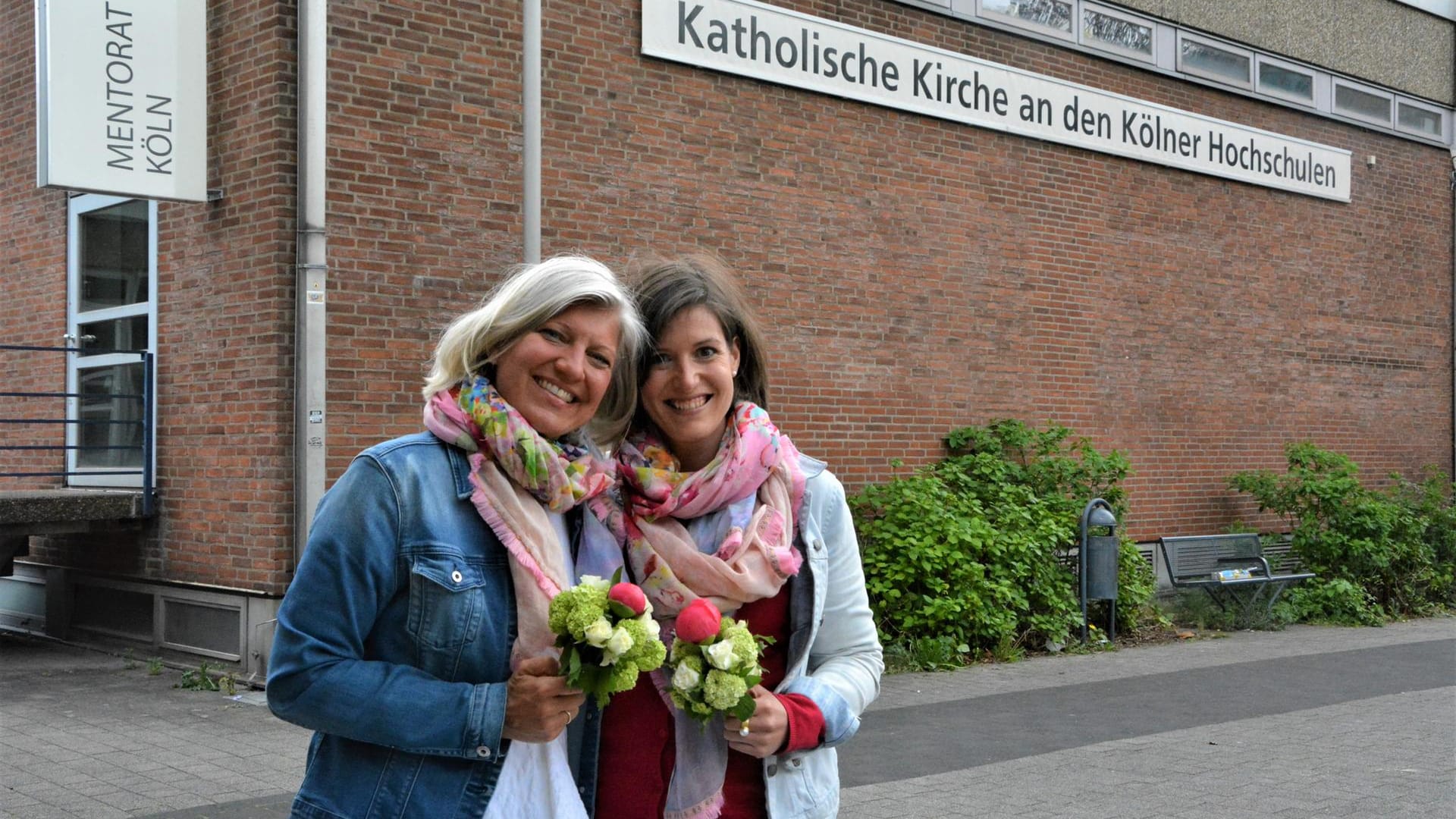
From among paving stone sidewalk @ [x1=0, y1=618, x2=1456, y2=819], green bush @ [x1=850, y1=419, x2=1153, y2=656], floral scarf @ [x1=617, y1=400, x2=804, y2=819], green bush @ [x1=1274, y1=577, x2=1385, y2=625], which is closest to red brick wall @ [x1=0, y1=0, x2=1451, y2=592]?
green bush @ [x1=850, y1=419, x2=1153, y2=656]

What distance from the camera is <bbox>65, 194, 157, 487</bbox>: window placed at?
33.4 feet

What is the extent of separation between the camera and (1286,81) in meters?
15.4

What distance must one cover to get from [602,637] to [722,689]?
0.25 meters

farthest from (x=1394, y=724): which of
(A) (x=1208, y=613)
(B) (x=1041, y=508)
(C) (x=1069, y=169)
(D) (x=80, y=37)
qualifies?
(D) (x=80, y=37)

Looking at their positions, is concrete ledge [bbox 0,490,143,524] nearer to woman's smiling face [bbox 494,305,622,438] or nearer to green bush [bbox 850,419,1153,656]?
green bush [bbox 850,419,1153,656]

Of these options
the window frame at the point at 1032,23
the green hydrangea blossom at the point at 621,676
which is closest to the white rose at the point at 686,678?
the green hydrangea blossom at the point at 621,676

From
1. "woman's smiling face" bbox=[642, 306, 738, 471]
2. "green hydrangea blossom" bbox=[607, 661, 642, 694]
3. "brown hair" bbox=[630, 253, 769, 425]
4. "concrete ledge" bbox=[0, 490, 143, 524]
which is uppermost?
"brown hair" bbox=[630, 253, 769, 425]

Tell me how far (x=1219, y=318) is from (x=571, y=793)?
13.6 m

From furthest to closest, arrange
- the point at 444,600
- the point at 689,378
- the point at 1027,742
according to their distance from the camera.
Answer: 1. the point at 1027,742
2. the point at 689,378
3. the point at 444,600

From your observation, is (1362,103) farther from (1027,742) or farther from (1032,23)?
(1027,742)

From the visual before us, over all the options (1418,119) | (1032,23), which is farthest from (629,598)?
(1418,119)

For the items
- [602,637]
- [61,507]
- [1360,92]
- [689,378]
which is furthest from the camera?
[1360,92]

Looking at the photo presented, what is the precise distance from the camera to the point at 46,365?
11.1m

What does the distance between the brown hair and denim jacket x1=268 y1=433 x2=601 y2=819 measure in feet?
1.81
